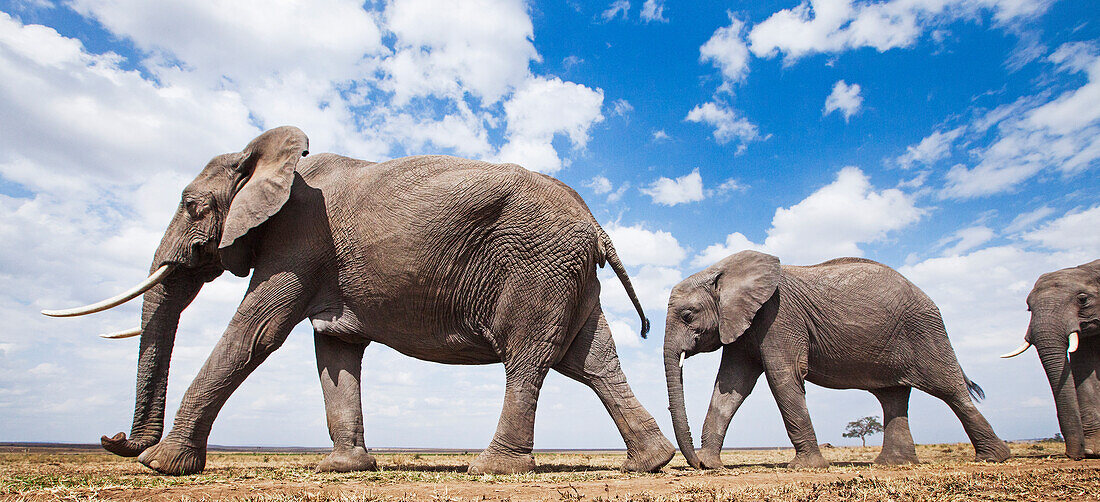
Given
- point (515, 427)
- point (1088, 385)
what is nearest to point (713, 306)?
point (515, 427)

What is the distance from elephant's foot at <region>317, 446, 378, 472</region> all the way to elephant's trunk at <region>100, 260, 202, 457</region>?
207 centimetres

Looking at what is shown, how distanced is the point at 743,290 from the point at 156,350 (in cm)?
860

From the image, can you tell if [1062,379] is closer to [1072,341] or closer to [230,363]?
[1072,341]

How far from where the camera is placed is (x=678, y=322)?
11.3 m

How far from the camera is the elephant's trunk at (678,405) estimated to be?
31.9ft

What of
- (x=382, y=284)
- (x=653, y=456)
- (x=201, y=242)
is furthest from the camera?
(x=201, y=242)

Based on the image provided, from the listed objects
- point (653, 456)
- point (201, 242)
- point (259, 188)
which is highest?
point (259, 188)

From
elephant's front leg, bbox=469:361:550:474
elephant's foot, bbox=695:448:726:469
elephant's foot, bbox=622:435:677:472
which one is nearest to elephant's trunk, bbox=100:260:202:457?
elephant's front leg, bbox=469:361:550:474

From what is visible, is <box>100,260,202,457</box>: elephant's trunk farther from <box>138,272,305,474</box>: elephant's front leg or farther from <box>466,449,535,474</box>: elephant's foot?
<box>466,449,535,474</box>: elephant's foot

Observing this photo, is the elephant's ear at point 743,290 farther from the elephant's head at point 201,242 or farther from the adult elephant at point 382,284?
the elephant's head at point 201,242

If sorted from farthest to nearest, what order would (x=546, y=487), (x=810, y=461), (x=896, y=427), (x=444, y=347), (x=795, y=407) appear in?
(x=896, y=427), (x=795, y=407), (x=810, y=461), (x=444, y=347), (x=546, y=487)

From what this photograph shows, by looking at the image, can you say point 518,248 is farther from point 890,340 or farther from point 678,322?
point 890,340

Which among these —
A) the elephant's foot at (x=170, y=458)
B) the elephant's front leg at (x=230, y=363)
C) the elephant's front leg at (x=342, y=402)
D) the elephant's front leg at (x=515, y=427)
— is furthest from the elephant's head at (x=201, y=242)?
the elephant's front leg at (x=515, y=427)

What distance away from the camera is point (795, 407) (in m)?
10.4
